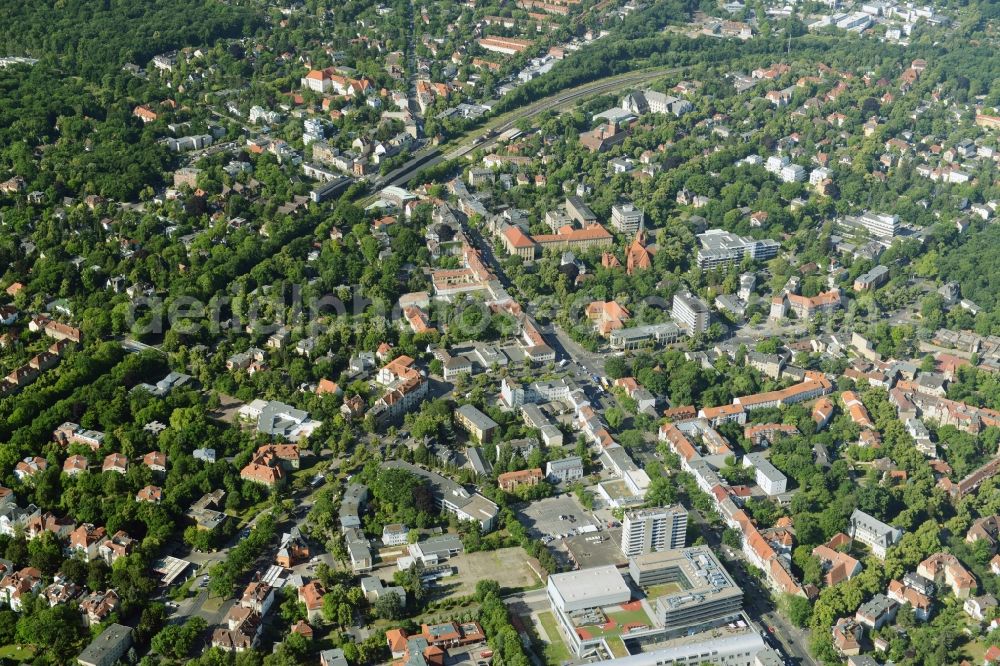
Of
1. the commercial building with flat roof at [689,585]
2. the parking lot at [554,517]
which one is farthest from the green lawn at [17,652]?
the commercial building with flat roof at [689,585]

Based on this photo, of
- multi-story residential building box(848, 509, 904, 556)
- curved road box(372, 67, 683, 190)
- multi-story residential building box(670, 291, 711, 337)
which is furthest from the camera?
curved road box(372, 67, 683, 190)

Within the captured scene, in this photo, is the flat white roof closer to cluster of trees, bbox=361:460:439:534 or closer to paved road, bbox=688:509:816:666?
paved road, bbox=688:509:816:666

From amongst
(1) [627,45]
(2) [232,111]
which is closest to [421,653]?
(2) [232,111]

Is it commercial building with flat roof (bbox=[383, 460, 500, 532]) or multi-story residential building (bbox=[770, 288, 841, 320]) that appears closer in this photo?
commercial building with flat roof (bbox=[383, 460, 500, 532])


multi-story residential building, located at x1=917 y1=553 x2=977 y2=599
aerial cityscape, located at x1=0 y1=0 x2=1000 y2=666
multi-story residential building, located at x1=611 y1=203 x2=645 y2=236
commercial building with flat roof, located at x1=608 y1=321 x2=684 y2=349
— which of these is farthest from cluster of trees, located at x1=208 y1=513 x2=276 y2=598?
multi-story residential building, located at x1=611 y1=203 x2=645 y2=236

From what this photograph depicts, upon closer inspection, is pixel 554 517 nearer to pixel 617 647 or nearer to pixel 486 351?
pixel 617 647

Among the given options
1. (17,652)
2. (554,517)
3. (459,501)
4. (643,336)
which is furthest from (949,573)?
(17,652)

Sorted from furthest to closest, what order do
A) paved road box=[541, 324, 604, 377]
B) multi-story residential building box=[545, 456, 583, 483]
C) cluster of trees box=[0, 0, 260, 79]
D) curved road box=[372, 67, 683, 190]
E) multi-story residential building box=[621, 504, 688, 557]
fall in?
cluster of trees box=[0, 0, 260, 79] < curved road box=[372, 67, 683, 190] < paved road box=[541, 324, 604, 377] < multi-story residential building box=[545, 456, 583, 483] < multi-story residential building box=[621, 504, 688, 557]
